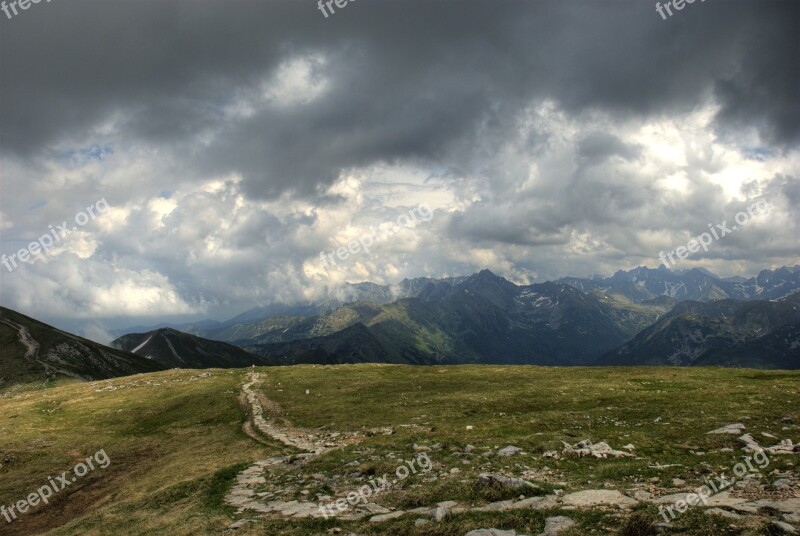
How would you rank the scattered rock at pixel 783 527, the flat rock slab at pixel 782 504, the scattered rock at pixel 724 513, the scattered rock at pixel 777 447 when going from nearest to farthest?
1. the scattered rock at pixel 783 527
2. the scattered rock at pixel 724 513
3. the flat rock slab at pixel 782 504
4. the scattered rock at pixel 777 447

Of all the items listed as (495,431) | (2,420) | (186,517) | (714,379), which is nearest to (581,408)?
(495,431)

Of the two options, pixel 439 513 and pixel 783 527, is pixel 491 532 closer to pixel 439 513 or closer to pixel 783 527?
pixel 439 513

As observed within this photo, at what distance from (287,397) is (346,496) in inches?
1579

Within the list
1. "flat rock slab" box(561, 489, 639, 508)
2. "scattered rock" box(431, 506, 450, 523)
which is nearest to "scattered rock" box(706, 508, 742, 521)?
"flat rock slab" box(561, 489, 639, 508)

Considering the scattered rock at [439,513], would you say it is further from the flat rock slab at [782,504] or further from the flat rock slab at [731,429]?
the flat rock slab at [731,429]

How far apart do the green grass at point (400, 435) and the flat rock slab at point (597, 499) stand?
1068mm

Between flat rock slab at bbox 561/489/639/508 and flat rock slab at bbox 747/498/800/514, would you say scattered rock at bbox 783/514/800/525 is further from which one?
flat rock slab at bbox 561/489/639/508

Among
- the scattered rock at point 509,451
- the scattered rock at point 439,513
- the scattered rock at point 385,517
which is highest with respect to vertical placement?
the scattered rock at point 439,513
